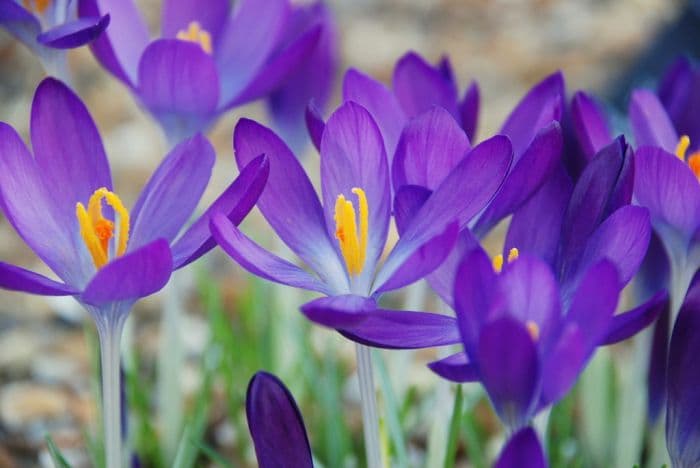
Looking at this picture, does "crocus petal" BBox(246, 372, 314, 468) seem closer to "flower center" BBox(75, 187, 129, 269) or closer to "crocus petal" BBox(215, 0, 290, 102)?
"flower center" BBox(75, 187, 129, 269)

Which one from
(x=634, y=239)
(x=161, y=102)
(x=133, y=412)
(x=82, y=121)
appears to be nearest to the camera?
(x=634, y=239)

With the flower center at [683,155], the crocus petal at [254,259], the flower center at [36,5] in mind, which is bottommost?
the crocus petal at [254,259]

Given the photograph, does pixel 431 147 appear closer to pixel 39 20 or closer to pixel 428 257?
pixel 428 257

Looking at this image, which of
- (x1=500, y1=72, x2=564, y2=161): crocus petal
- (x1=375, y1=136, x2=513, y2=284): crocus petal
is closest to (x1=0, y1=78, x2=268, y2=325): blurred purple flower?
(x1=375, y1=136, x2=513, y2=284): crocus petal

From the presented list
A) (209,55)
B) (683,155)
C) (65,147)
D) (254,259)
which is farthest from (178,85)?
(683,155)

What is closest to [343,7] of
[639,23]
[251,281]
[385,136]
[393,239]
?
[639,23]

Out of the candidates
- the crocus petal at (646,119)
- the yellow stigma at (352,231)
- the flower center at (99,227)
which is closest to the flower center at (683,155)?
the crocus petal at (646,119)

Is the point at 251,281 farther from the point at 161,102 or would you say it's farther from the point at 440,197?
the point at 440,197

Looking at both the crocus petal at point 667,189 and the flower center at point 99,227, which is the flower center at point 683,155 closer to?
the crocus petal at point 667,189
